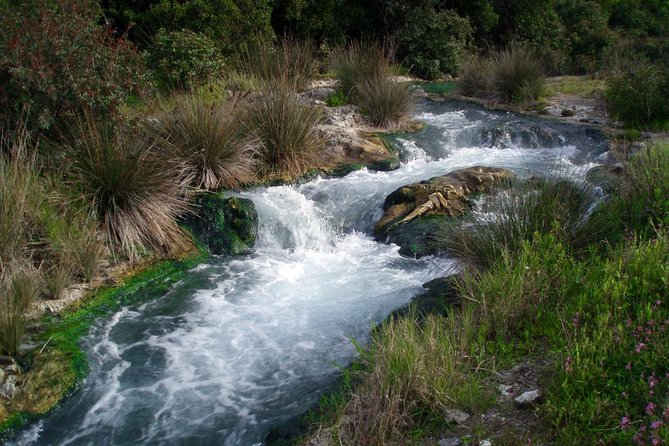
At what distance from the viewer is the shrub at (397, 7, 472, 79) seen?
21.7 m

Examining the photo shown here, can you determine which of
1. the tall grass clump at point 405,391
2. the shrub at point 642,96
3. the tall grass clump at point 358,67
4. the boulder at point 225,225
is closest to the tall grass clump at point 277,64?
the tall grass clump at point 358,67

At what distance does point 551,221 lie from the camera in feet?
20.2

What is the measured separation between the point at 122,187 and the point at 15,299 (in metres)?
2.14

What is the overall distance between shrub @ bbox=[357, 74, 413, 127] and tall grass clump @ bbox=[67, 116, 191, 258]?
19.3 feet

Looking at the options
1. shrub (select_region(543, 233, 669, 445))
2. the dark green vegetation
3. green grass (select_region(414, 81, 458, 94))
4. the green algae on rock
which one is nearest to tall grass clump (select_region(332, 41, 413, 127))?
green grass (select_region(414, 81, 458, 94))

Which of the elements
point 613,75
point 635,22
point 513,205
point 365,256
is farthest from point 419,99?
point 635,22

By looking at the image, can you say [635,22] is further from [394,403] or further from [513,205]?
[394,403]

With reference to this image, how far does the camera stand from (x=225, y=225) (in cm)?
889

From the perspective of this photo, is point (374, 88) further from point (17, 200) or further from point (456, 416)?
point (456, 416)

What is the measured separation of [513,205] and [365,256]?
9.09 feet

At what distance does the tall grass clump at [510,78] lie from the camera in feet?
53.1

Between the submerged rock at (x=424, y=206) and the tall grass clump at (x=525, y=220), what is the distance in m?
1.86

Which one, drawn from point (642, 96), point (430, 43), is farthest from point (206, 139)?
point (430, 43)

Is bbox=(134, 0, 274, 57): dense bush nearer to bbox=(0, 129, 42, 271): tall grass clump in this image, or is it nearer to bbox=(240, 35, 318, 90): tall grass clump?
bbox=(240, 35, 318, 90): tall grass clump
